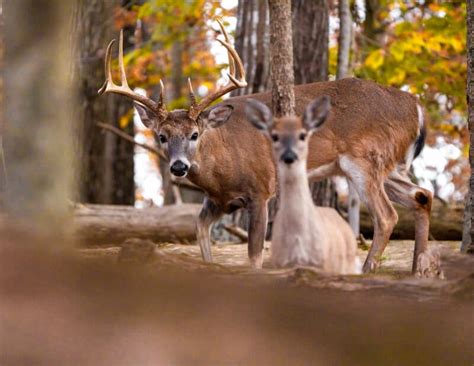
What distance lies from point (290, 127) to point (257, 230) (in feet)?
8.23

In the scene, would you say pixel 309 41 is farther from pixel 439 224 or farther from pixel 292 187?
pixel 292 187

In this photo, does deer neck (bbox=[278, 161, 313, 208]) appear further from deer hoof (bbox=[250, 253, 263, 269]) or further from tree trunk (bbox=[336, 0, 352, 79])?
tree trunk (bbox=[336, 0, 352, 79])

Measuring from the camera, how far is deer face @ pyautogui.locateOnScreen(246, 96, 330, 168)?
246 inches

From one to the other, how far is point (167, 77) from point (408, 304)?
16729 millimetres

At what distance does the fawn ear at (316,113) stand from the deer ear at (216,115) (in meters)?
2.43

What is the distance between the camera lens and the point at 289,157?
6.18 m

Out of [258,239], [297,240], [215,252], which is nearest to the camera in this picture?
[297,240]

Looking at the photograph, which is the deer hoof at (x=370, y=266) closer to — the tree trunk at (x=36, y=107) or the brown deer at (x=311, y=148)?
the brown deer at (x=311, y=148)

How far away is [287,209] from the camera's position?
6250 millimetres

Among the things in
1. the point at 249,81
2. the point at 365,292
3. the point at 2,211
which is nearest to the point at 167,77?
the point at 249,81

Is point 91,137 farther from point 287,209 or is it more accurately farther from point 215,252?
point 287,209

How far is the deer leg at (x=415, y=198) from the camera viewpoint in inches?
337

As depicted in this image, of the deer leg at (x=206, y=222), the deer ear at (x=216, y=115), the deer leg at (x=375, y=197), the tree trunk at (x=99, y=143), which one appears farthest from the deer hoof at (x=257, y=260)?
the tree trunk at (x=99, y=143)

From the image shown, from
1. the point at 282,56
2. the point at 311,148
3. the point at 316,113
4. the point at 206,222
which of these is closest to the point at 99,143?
the point at 206,222
